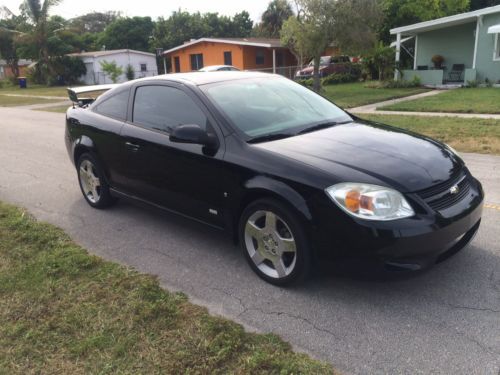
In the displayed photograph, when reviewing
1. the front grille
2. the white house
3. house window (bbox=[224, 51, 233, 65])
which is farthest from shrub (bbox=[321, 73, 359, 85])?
the front grille

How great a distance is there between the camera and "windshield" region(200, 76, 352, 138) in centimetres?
390

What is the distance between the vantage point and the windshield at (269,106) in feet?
12.8

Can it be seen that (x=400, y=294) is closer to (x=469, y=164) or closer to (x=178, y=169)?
(x=178, y=169)

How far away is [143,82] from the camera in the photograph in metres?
4.75

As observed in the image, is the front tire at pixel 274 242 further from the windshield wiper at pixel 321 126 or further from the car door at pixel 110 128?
the car door at pixel 110 128

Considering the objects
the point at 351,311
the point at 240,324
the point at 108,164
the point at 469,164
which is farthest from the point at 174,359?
the point at 469,164

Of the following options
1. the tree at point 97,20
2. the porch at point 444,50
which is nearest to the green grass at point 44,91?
the porch at point 444,50

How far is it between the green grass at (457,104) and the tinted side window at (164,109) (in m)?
10.2

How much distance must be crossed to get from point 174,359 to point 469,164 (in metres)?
5.73

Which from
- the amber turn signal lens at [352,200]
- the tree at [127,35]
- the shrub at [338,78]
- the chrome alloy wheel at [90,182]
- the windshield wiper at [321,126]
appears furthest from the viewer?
the tree at [127,35]

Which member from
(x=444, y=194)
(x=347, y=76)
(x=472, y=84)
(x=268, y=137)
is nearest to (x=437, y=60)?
(x=472, y=84)

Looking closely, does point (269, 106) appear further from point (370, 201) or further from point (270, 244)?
point (370, 201)

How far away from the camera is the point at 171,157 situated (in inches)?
162

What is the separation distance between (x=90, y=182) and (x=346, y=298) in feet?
11.4
